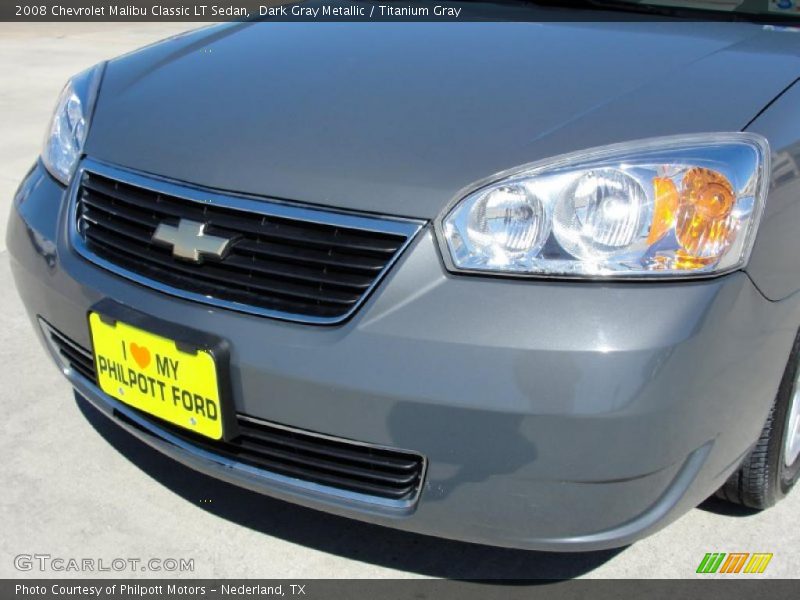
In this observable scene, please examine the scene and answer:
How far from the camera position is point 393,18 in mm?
2516

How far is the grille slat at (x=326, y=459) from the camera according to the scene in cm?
171

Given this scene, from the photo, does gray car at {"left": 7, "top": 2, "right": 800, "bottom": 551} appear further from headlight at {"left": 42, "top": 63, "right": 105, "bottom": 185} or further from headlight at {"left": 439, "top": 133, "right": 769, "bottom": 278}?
headlight at {"left": 42, "top": 63, "right": 105, "bottom": 185}

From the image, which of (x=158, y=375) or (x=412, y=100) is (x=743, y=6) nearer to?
(x=412, y=100)

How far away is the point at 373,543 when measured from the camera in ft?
7.07

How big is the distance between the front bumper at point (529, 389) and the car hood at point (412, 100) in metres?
0.21

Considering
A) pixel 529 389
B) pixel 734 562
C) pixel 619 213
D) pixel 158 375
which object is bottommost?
pixel 734 562

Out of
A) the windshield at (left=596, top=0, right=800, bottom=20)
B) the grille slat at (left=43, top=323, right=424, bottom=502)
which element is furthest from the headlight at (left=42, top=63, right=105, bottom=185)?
the windshield at (left=596, top=0, right=800, bottom=20)

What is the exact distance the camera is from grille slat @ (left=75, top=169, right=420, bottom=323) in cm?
167

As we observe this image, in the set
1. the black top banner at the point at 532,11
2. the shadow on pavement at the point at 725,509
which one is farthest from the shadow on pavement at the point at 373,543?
the black top banner at the point at 532,11

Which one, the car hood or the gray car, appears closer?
the gray car

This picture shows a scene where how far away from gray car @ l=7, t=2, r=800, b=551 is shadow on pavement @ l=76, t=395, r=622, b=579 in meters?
0.36

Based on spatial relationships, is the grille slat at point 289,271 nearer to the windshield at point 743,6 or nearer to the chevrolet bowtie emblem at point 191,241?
the chevrolet bowtie emblem at point 191,241

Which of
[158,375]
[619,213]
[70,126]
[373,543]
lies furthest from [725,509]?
[70,126]

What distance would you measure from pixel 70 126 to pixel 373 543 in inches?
48.1
